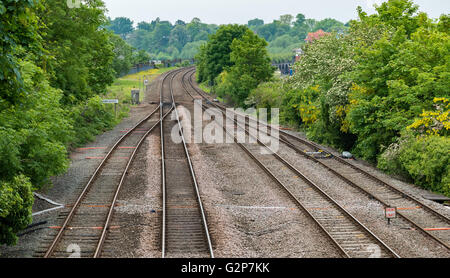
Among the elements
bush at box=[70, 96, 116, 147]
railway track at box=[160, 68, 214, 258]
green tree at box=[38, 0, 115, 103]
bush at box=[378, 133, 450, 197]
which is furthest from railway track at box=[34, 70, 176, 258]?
bush at box=[378, 133, 450, 197]

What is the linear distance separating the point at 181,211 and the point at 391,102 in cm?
1333

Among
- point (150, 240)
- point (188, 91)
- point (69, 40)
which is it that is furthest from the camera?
point (188, 91)

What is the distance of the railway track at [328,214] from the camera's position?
12.2 metres

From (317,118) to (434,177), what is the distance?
14469mm

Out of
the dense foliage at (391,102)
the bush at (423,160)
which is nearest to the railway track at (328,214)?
the bush at (423,160)

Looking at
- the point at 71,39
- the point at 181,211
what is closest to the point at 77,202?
the point at 181,211

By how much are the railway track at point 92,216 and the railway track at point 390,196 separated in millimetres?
8886

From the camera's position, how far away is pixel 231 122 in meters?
39.8

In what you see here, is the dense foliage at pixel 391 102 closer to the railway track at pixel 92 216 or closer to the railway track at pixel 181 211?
the railway track at pixel 181 211

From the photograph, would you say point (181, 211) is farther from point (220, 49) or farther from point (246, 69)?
point (220, 49)

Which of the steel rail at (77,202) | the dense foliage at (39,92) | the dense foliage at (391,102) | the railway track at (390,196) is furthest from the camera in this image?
the dense foliage at (391,102)
